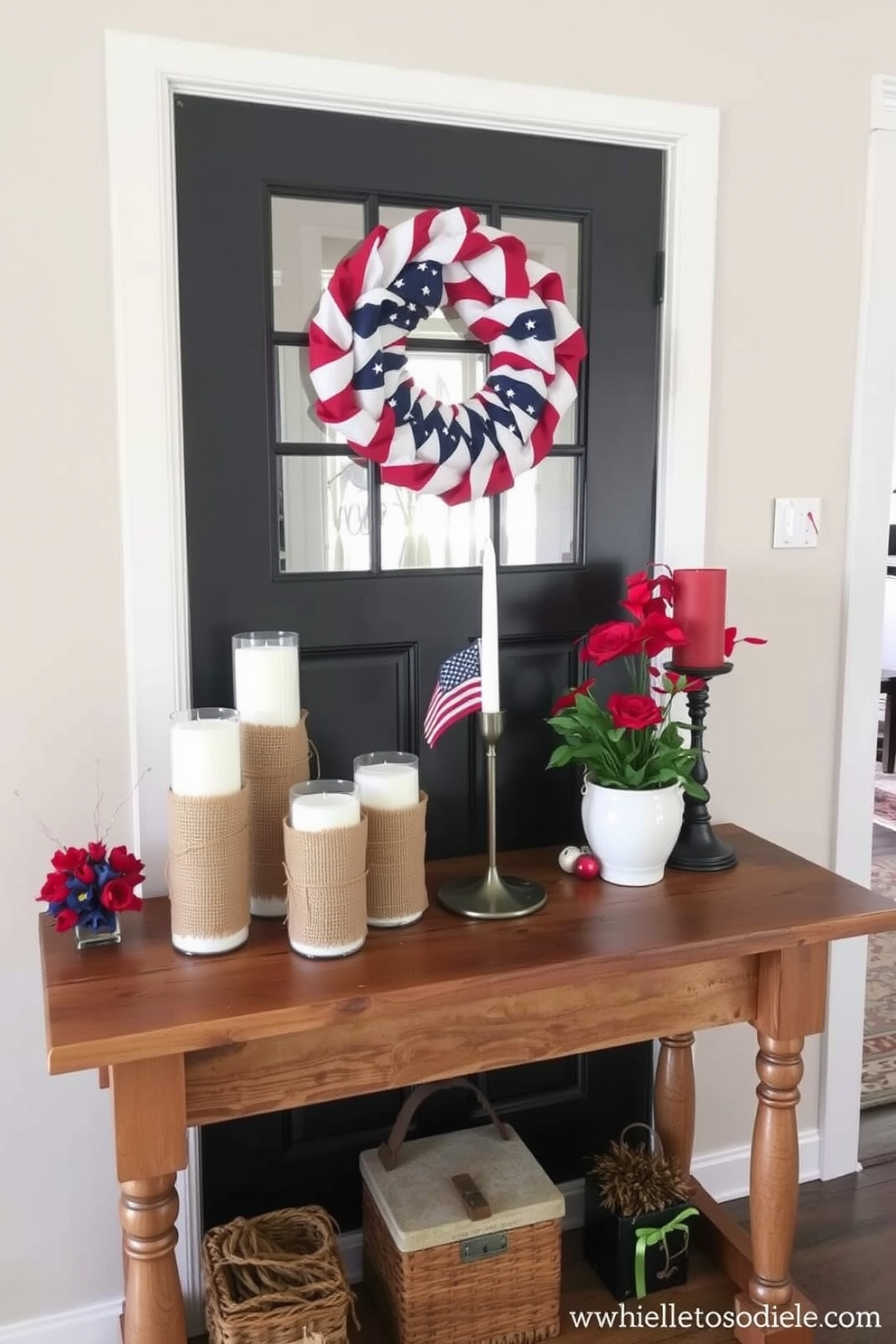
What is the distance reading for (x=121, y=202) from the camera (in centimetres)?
167

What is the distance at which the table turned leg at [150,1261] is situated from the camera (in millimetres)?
1414

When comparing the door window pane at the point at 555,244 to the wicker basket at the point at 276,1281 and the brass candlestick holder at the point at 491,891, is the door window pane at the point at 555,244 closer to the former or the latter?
the brass candlestick holder at the point at 491,891

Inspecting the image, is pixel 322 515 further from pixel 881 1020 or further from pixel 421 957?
pixel 881 1020

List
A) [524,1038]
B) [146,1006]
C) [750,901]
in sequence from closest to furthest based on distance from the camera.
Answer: [146,1006]
[524,1038]
[750,901]

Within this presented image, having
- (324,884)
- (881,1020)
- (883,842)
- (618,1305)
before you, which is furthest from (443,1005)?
(883,842)

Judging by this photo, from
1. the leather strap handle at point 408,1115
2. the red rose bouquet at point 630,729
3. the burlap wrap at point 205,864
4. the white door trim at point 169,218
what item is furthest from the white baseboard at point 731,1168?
the burlap wrap at point 205,864

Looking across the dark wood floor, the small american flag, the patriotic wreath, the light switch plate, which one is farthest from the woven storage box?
the dark wood floor

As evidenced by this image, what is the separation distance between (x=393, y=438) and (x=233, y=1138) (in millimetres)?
1186

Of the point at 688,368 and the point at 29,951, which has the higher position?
the point at 688,368

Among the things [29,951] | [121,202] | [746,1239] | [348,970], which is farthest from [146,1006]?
[746,1239]

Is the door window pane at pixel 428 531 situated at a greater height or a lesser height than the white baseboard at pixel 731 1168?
greater

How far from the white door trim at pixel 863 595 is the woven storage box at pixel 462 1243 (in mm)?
774

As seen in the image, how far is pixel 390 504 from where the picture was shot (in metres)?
1.92

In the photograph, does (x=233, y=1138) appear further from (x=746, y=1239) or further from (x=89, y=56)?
(x=89, y=56)
